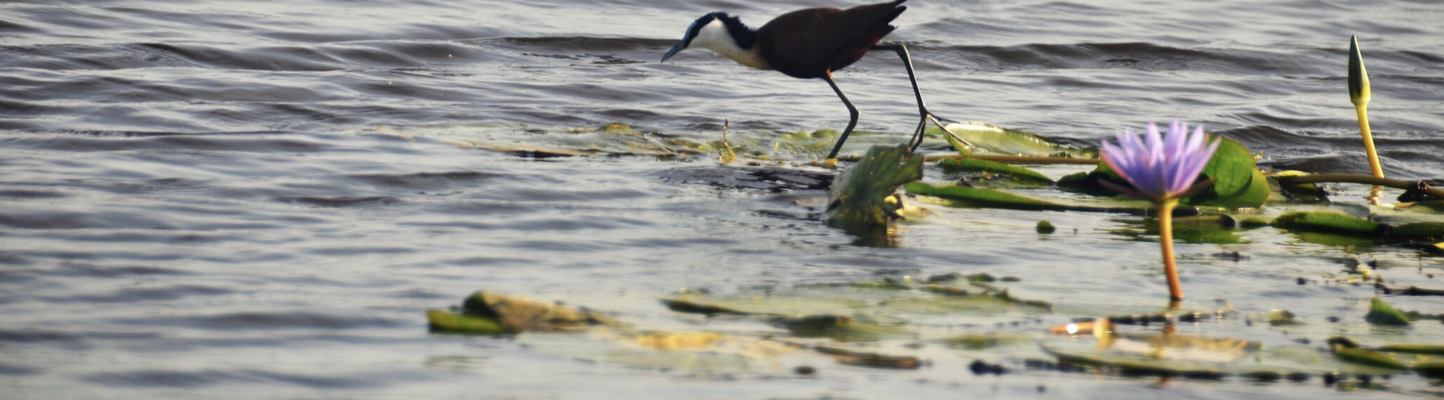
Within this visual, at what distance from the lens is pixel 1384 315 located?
2.34 meters

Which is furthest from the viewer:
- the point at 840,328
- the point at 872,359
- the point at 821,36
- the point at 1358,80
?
the point at 821,36

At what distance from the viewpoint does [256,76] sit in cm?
619

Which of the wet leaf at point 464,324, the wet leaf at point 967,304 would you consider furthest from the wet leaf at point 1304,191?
the wet leaf at point 464,324

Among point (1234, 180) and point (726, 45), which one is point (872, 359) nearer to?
point (1234, 180)

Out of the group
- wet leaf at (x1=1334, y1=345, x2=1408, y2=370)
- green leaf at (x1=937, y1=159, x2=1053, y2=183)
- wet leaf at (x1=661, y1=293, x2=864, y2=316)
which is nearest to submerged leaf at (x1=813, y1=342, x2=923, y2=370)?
wet leaf at (x1=661, y1=293, x2=864, y2=316)

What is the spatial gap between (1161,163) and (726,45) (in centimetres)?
338

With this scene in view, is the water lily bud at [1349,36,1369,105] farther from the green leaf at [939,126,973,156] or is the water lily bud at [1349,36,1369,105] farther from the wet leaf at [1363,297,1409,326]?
the green leaf at [939,126,973,156]

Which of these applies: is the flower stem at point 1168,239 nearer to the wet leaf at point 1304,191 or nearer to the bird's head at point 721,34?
the wet leaf at point 1304,191

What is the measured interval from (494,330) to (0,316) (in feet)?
2.58

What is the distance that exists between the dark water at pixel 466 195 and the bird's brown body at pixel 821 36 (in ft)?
1.08

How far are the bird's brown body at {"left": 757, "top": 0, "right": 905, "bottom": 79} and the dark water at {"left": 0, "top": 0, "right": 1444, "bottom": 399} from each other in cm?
33

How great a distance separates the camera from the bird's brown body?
4.97 meters

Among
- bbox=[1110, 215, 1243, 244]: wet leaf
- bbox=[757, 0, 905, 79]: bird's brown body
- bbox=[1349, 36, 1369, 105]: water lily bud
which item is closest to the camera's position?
bbox=[1349, 36, 1369, 105]: water lily bud

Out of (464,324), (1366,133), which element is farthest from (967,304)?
(1366,133)
